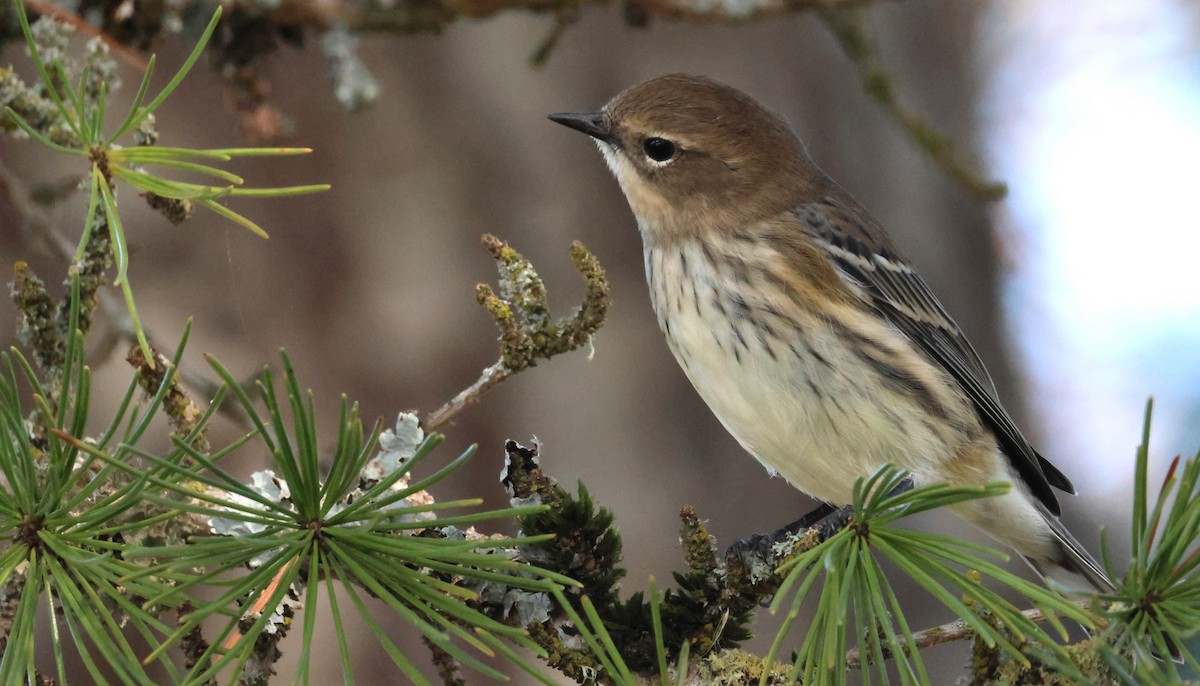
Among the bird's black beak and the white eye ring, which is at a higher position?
the bird's black beak

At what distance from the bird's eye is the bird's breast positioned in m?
0.30

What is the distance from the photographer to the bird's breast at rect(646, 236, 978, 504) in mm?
2559

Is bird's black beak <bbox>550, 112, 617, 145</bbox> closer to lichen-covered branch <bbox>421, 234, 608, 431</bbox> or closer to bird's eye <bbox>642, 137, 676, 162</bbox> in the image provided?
bird's eye <bbox>642, 137, 676, 162</bbox>

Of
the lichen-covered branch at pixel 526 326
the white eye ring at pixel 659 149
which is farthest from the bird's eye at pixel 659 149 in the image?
the lichen-covered branch at pixel 526 326

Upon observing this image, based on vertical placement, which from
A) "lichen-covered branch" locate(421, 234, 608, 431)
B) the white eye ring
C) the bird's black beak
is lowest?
"lichen-covered branch" locate(421, 234, 608, 431)

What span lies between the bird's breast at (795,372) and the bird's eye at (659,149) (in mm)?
297

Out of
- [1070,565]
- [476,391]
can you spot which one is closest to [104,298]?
[476,391]

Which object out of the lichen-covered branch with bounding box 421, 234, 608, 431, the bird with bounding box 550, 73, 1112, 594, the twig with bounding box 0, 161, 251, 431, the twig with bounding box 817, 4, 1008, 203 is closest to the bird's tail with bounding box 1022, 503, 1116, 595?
the bird with bounding box 550, 73, 1112, 594

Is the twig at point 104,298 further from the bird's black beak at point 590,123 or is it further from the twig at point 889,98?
the twig at point 889,98

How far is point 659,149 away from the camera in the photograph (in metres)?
2.96

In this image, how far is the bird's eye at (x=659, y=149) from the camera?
2.94 meters

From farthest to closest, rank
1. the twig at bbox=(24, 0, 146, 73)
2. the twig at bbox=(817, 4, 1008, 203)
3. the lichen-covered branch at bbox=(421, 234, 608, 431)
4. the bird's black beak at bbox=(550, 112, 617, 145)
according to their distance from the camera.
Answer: the twig at bbox=(817, 4, 1008, 203), the bird's black beak at bbox=(550, 112, 617, 145), the twig at bbox=(24, 0, 146, 73), the lichen-covered branch at bbox=(421, 234, 608, 431)

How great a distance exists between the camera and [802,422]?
2.54m

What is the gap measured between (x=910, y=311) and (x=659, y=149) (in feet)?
2.69
